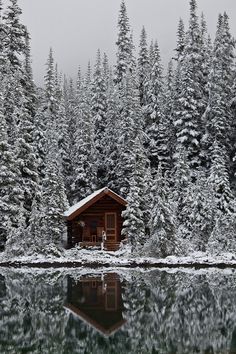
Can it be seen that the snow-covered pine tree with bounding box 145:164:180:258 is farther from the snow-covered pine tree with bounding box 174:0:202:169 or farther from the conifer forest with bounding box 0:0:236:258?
the snow-covered pine tree with bounding box 174:0:202:169

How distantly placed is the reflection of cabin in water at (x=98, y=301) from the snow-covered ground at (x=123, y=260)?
470 centimetres

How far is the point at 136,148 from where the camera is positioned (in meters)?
40.6

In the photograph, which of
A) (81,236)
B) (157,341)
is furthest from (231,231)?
(157,341)

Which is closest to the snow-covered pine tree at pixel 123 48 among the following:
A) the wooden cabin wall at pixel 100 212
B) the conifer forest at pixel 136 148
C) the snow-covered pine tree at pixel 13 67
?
the conifer forest at pixel 136 148

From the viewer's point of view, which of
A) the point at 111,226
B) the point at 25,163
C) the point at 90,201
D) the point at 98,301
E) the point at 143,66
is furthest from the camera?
the point at 143,66

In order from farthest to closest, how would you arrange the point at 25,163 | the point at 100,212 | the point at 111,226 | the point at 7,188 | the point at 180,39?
1. the point at 180,39
2. the point at 111,226
3. the point at 100,212
4. the point at 25,163
5. the point at 7,188

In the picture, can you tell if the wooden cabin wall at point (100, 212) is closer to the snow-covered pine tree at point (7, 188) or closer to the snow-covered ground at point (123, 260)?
the snow-covered pine tree at point (7, 188)

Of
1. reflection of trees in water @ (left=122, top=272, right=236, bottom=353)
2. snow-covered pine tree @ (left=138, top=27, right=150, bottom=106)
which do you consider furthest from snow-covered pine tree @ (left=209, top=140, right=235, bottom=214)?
snow-covered pine tree @ (left=138, top=27, right=150, bottom=106)

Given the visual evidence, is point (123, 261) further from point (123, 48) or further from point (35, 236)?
point (123, 48)

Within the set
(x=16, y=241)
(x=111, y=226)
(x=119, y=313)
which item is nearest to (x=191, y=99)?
(x=111, y=226)

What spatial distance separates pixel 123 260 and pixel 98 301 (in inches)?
473

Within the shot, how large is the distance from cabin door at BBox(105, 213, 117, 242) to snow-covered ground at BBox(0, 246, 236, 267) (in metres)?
5.80

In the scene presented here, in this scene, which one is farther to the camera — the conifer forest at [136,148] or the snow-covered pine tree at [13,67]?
the snow-covered pine tree at [13,67]

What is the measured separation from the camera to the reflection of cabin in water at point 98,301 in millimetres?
16078
